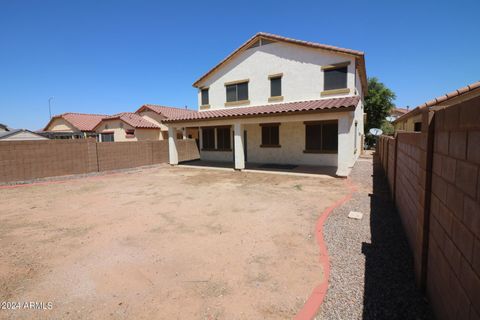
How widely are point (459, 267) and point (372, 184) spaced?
7716mm

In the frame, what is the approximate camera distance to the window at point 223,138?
1702 cm

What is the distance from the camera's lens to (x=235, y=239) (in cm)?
461

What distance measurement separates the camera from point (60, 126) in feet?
101

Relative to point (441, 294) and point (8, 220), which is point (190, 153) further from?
point (441, 294)

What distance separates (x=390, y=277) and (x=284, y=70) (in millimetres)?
12924

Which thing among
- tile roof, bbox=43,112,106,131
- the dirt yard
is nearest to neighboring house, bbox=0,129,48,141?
tile roof, bbox=43,112,106,131

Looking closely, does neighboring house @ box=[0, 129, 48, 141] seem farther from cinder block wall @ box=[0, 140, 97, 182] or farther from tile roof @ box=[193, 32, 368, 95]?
tile roof @ box=[193, 32, 368, 95]

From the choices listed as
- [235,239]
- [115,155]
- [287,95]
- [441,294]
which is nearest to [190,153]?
[115,155]

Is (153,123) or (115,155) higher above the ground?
(153,123)

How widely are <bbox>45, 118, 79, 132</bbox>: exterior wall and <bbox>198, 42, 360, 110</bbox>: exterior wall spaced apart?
23099 mm

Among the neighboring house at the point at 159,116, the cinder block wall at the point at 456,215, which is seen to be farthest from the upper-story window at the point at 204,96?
the cinder block wall at the point at 456,215

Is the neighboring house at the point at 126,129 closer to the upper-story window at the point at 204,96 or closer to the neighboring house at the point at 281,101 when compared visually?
the upper-story window at the point at 204,96

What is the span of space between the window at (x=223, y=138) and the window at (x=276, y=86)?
4.14 meters

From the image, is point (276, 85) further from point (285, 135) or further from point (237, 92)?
point (285, 135)
